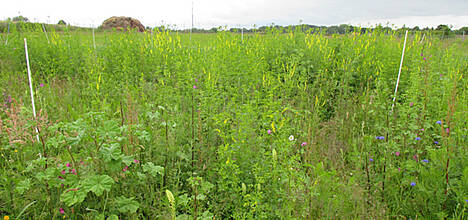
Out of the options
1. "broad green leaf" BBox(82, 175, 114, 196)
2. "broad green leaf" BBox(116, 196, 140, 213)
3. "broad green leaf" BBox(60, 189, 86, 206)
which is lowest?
"broad green leaf" BBox(116, 196, 140, 213)

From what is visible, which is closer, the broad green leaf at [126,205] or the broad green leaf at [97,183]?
the broad green leaf at [97,183]

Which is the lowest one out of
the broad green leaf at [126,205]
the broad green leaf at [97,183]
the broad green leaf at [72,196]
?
the broad green leaf at [126,205]

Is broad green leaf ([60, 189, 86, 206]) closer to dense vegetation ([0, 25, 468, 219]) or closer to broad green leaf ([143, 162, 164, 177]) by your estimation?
dense vegetation ([0, 25, 468, 219])

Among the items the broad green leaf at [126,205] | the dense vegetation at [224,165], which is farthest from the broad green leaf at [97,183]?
the broad green leaf at [126,205]

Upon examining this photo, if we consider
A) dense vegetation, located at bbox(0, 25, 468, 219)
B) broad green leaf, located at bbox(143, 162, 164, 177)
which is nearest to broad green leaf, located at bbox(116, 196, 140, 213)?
dense vegetation, located at bbox(0, 25, 468, 219)

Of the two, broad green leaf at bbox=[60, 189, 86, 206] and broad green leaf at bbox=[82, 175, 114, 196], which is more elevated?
broad green leaf at bbox=[82, 175, 114, 196]

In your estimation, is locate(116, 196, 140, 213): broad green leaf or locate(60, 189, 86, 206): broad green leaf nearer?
locate(60, 189, 86, 206): broad green leaf

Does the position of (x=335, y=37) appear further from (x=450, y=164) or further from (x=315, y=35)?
(x=450, y=164)

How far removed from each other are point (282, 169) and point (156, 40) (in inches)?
203

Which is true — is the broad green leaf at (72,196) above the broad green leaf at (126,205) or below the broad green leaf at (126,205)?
above

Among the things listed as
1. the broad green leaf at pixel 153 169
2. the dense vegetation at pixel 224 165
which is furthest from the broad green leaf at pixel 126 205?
the broad green leaf at pixel 153 169

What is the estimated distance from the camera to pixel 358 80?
4828mm

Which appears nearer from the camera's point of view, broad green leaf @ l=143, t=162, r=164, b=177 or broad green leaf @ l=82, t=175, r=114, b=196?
broad green leaf @ l=82, t=175, r=114, b=196

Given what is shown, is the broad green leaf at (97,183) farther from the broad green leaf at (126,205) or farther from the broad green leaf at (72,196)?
the broad green leaf at (126,205)
